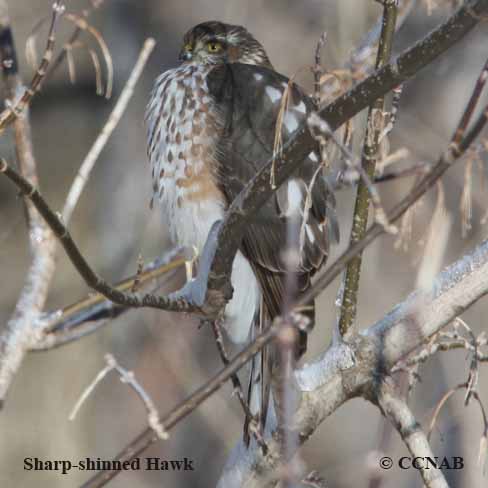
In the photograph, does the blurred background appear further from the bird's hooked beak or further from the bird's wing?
the bird's wing

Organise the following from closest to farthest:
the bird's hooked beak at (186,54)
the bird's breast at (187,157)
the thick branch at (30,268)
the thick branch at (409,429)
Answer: the thick branch at (409,429) < the thick branch at (30,268) < the bird's breast at (187,157) < the bird's hooked beak at (186,54)

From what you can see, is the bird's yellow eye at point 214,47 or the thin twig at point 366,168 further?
the bird's yellow eye at point 214,47

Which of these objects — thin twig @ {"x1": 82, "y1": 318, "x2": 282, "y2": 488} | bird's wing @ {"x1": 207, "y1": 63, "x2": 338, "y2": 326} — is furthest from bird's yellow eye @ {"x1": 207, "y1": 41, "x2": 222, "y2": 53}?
thin twig @ {"x1": 82, "y1": 318, "x2": 282, "y2": 488}

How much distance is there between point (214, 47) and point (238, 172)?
0.70 m

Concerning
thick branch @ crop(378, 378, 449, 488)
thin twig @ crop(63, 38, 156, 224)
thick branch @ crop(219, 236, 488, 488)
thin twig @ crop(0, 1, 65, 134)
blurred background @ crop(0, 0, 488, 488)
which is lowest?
thick branch @ crop(378, 378, 449, 488)

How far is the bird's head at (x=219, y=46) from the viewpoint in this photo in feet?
11.9

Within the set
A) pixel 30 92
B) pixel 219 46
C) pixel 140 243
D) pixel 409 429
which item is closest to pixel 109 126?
pixel 30 92

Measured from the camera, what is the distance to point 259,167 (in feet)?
10.4

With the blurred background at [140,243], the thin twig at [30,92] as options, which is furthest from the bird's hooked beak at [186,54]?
the blurred background at [140,243]

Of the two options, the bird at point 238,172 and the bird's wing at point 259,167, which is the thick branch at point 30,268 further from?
the bird's wing at point 259,167

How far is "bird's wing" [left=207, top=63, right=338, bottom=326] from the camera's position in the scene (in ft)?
10.00

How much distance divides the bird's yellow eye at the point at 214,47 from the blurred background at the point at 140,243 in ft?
7.80

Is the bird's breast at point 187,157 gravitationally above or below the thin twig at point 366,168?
above

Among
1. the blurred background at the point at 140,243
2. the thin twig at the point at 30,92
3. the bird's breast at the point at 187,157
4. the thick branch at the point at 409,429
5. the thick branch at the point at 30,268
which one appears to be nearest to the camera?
the thick branch at the point at 409,429
